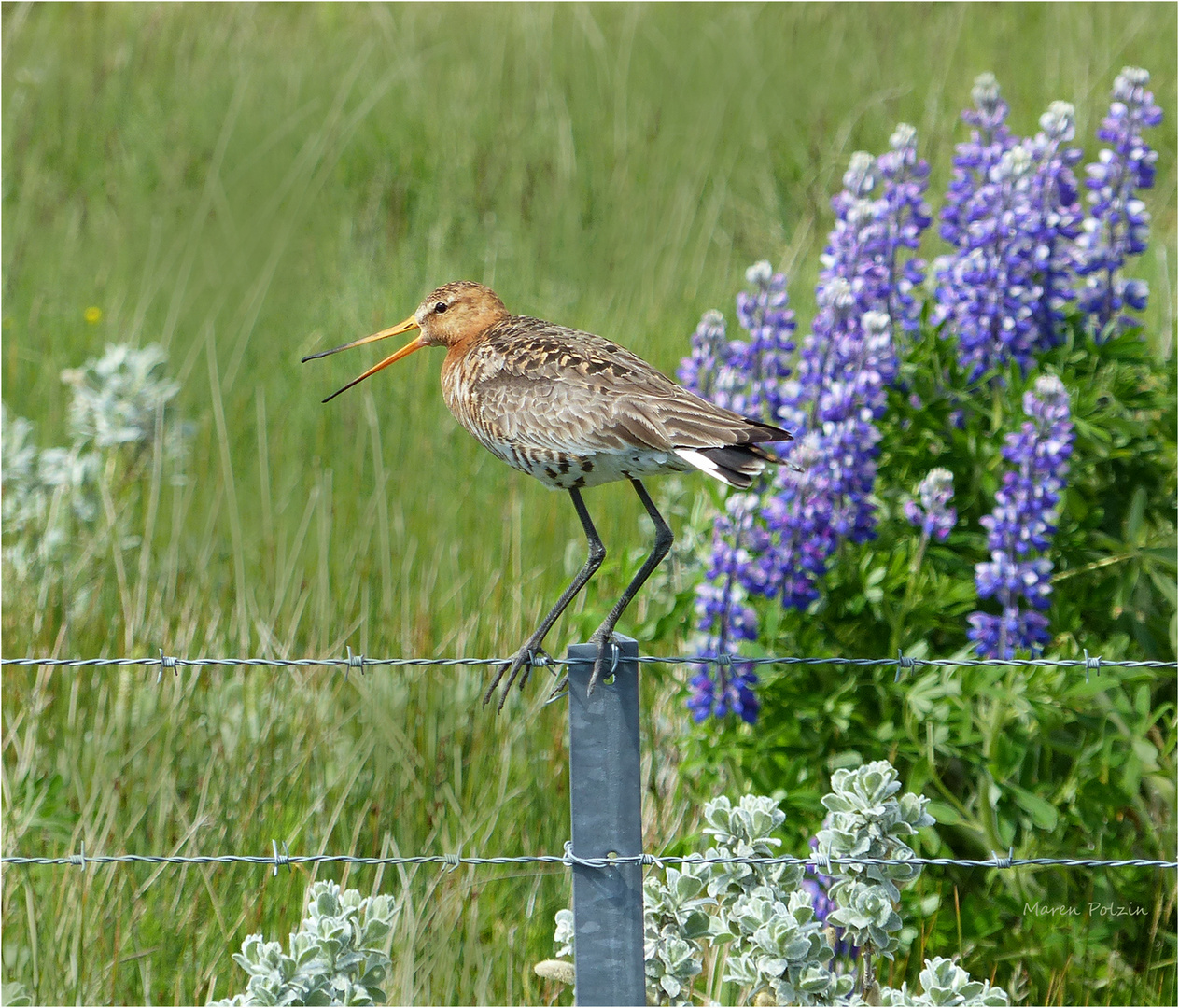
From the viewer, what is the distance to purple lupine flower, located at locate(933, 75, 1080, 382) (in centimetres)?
396

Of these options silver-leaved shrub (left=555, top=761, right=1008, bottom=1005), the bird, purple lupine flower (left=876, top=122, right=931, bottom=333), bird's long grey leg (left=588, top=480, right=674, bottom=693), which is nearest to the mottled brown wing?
the bird

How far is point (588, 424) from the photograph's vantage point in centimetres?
309

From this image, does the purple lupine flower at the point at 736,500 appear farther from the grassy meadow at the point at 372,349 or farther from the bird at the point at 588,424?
the bird at the point at 588,424

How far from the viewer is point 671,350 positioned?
257 inches

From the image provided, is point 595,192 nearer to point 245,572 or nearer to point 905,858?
point 245,572

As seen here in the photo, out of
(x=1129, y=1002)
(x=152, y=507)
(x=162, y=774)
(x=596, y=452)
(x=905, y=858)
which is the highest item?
(x=152, y=507)

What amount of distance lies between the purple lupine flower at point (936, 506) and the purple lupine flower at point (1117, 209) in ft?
2.90

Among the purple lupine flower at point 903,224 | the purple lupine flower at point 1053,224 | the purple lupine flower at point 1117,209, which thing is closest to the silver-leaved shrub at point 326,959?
the purple lupine flower at point 903,224

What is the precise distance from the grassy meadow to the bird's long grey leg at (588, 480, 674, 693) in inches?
23.8

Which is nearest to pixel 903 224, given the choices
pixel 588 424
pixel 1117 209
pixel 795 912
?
pixel 1117 209

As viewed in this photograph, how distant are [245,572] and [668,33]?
723cm

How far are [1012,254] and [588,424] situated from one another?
1.67 metres

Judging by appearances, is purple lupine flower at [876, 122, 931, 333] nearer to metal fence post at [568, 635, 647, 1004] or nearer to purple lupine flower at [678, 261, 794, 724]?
purple lupine flower at [678, 261, 794, 724]

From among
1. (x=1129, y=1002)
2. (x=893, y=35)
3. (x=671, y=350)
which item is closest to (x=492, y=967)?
(x=1129, y=1002)
